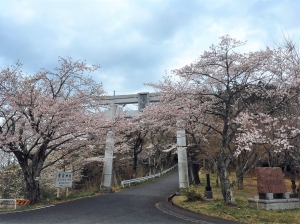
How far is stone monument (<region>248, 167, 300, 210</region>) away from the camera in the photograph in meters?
11.2

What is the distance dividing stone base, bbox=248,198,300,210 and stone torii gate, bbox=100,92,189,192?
535 cm

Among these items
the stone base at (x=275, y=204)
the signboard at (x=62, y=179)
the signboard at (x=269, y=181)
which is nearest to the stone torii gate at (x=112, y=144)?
the signboard at (x=62, y=179)

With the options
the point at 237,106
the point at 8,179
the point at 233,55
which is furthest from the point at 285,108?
the point at 8,179

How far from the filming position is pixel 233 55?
433 inches

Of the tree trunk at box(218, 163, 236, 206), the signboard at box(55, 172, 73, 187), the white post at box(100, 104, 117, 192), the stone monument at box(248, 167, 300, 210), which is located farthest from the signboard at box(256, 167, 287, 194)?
the signboard at box(55, 172, 73, 187)

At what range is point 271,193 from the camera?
1144 cm

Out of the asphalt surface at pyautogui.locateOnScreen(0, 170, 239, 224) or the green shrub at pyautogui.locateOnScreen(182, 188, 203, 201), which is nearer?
the asphalt surface at pyautogui.locateOnScreen(0, 170, 239, 224)

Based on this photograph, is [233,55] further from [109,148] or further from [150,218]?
[109,148]

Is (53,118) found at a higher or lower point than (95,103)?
lower

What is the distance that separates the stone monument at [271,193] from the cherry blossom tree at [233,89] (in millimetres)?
1314

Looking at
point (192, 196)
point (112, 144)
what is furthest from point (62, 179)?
point (192, 196)

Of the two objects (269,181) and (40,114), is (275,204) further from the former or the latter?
(40,114)

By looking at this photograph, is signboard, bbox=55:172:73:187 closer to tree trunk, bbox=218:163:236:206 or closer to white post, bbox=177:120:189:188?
white post, bbox=177:120:189:188

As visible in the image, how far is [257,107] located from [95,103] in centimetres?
883
